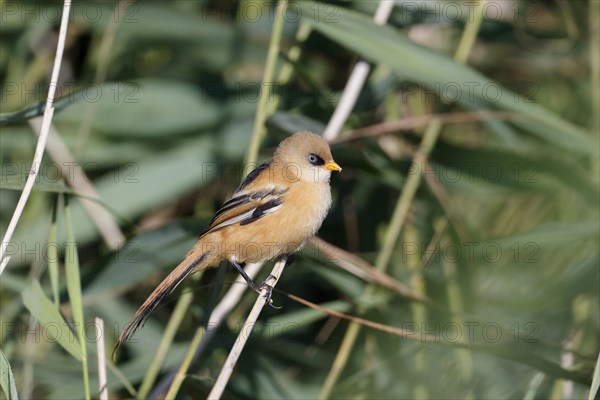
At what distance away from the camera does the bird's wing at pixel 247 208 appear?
3.36 meters

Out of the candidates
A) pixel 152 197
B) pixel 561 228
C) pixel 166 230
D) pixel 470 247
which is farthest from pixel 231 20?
pixel 561 228

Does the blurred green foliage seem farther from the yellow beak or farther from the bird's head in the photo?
the yellow beak

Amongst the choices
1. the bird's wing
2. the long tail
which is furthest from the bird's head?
the long tail

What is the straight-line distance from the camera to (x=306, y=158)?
11.4 feet

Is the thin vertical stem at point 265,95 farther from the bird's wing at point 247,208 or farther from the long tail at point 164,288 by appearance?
the long tail at point 164,288

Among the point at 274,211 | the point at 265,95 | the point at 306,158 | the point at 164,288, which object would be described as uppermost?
the point at 265,95

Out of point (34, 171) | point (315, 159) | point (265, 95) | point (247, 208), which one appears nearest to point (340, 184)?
point (315, 159)

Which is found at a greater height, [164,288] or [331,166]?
[331,166]

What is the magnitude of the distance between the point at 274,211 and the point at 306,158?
0.89 ft

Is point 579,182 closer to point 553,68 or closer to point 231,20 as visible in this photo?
point 553,68

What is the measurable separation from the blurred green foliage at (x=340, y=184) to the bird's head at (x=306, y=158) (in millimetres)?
88

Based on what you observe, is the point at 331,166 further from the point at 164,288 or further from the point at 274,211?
the point at 164,288

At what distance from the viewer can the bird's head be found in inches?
134

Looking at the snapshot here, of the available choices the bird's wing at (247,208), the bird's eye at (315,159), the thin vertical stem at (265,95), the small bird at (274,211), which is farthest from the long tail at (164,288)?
the bird's eye at (315,159)
